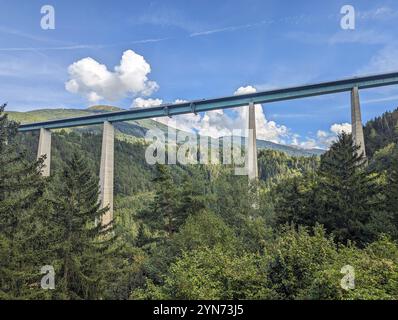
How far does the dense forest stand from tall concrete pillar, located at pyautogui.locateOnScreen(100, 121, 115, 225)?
47.4ft

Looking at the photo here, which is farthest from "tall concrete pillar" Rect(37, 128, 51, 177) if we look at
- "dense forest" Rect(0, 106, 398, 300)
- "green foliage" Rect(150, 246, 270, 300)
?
"green foliage" Rect(150, 246, 270, 300)

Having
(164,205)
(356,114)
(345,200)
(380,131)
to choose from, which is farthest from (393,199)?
(380,131)

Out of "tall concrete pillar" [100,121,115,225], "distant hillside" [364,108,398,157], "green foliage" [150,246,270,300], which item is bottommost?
"green foliage" [150,246,270,300]

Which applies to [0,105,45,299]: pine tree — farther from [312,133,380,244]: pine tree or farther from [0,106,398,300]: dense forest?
[312,133,380,244]: pine tree

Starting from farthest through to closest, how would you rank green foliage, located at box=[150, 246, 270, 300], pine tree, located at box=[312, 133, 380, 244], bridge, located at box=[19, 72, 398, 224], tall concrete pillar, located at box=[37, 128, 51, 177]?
tall concrete pillar, located at box=[37, 128, 51, 177]
bridge, located at box=[19, 72, 398, 224]
pine tree, located at box=[312, 133, 380, 244]
green foliage, located at box=[150, 246, 270, 300]

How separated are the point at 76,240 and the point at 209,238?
835 centimetres

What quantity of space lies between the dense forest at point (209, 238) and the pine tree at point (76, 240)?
8cm

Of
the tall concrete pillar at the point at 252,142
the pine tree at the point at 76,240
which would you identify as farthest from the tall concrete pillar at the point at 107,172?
the pine tree at the point at 76,240

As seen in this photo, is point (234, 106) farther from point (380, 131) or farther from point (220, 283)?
point (380, 131)

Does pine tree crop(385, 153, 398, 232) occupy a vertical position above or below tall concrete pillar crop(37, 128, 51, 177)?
below

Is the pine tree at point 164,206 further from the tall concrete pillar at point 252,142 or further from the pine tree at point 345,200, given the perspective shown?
the pine tree at point 345,200

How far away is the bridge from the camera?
41219 mm

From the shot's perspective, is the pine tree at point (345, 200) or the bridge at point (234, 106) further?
the bridge at point (234, 106)

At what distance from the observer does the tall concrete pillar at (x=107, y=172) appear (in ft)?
173
